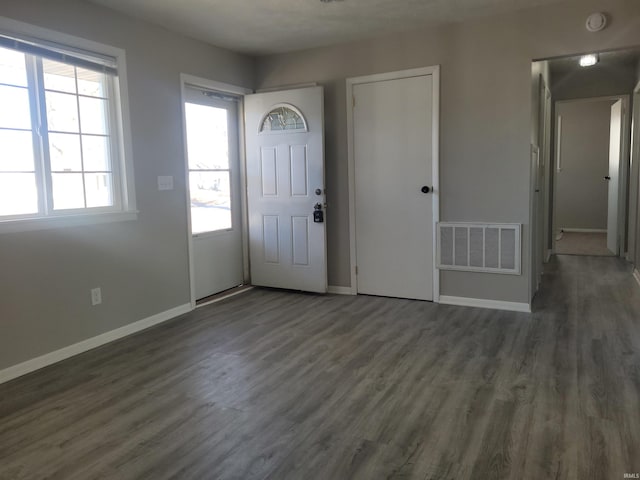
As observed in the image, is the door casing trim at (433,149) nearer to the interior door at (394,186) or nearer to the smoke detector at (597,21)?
the interior door at (394,186)

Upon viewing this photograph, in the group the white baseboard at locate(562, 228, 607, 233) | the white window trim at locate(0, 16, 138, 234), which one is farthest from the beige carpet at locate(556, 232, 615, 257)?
the white window trim at locate(0, 16, 138, 234)

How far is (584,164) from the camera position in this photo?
9.04 m

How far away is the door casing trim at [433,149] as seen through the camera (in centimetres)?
433

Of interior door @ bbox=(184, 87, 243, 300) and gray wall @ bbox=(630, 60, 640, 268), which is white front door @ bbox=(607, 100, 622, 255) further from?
interior door @ bbox=(184, 87, 243, 300)

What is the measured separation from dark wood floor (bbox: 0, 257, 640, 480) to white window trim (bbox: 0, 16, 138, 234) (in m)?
0.93

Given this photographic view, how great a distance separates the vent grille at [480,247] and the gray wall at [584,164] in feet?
17.5

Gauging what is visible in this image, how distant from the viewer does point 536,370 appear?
2963mm

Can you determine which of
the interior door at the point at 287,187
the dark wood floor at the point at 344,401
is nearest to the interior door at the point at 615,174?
the dark wood floor at the point at 344,401

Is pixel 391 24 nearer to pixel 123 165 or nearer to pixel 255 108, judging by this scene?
pixel 255 108

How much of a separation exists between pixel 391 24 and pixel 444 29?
47cm

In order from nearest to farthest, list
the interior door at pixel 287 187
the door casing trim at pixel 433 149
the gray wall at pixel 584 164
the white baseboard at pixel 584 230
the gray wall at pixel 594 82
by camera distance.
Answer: the door casing trim at pixel 433 149 < the interior door at pixel 287 187 < the gray wall at pixel 594 82 < the gray wall at pixel 584 164 < the white baseboard at pixel 584 230

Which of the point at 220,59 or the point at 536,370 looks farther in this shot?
the point at 220,59

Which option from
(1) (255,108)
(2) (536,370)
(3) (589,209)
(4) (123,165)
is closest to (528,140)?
(2) (536,370)

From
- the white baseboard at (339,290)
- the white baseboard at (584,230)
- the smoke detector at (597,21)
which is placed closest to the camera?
the smoke detector at (597,21)
